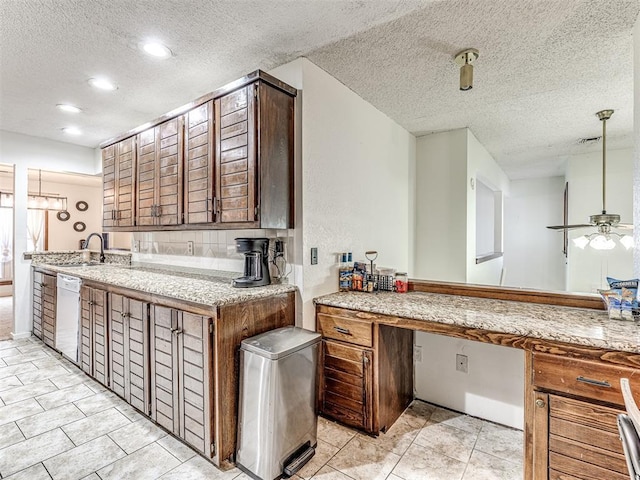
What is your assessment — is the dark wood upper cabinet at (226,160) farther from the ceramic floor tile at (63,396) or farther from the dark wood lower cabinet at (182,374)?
the ceramic floor tile at (63,396)

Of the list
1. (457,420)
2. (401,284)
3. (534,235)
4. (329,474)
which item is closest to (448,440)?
(457,420)

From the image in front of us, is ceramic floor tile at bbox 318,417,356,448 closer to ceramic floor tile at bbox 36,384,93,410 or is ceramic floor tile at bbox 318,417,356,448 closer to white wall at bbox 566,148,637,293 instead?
ceramic floor tile at bbox 36,384,93,410

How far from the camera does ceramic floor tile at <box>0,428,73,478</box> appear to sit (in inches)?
69.4

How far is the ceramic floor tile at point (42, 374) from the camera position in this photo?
2805mm

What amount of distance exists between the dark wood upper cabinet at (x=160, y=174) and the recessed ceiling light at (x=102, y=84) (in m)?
0.41

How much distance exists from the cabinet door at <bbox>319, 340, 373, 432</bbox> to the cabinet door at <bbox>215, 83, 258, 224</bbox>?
1.04m

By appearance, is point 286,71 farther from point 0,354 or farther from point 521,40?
point 0,354

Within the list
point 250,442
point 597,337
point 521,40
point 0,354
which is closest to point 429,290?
point 597,337

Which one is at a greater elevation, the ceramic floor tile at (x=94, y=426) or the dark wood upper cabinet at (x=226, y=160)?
the dark wood upper cabinet at (x=226, y=160)

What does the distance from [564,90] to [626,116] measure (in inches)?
44.3

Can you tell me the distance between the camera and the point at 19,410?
2.31 m

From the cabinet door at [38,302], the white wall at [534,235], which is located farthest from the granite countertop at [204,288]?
the white wall at [534,235]

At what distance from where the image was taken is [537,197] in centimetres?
632

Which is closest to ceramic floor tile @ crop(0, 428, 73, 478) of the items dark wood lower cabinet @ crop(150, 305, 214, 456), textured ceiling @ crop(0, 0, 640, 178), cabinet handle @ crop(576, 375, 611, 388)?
dark wood lower cabinet @ crop(150, 305, 214, 456)
